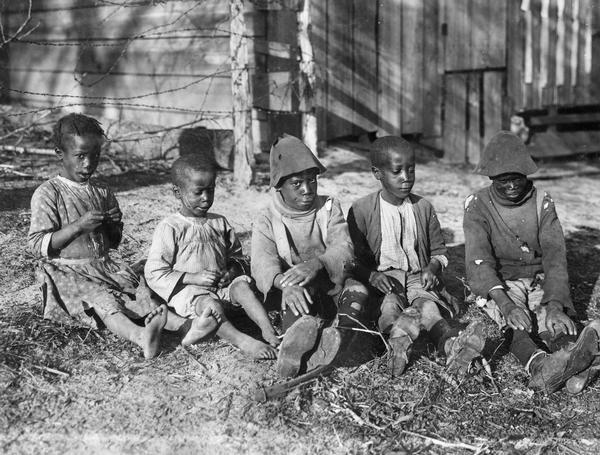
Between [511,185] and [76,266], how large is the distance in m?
2.67

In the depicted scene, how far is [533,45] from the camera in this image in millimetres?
10797

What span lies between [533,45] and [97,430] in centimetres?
930

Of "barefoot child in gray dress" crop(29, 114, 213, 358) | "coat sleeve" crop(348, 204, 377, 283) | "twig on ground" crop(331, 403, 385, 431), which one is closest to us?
"twig on ground" crop(331, 403, 385, 431)

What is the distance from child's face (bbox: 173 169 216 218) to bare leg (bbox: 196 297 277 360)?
1.91ft

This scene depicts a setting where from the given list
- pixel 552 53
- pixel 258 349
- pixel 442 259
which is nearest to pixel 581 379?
pixel 442 259

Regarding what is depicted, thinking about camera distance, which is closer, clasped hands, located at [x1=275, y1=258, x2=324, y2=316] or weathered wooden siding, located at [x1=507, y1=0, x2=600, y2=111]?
clasped hands, located at [x1=275, y1=258, x2=324, y2=316]

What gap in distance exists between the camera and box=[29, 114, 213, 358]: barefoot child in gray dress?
4.23 meters

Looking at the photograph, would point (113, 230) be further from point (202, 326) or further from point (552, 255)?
point (552, 255)

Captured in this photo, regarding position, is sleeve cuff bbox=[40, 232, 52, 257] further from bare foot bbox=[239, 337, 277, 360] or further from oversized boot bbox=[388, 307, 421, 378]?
oversized boot bbox=[388, 307, 421, 378]

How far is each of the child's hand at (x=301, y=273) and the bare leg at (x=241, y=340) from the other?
14.1 inches

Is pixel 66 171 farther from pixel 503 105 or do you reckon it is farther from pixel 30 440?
pixel 503 105

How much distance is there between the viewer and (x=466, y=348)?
149 inches

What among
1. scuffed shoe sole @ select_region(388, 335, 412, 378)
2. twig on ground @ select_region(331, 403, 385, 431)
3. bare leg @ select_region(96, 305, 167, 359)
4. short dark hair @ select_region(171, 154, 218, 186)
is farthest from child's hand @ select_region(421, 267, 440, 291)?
bare leg @ select_region(96, 305, 167, 359)

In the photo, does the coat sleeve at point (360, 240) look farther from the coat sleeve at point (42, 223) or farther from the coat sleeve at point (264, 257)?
the coat sleeve at point (42, 223)
